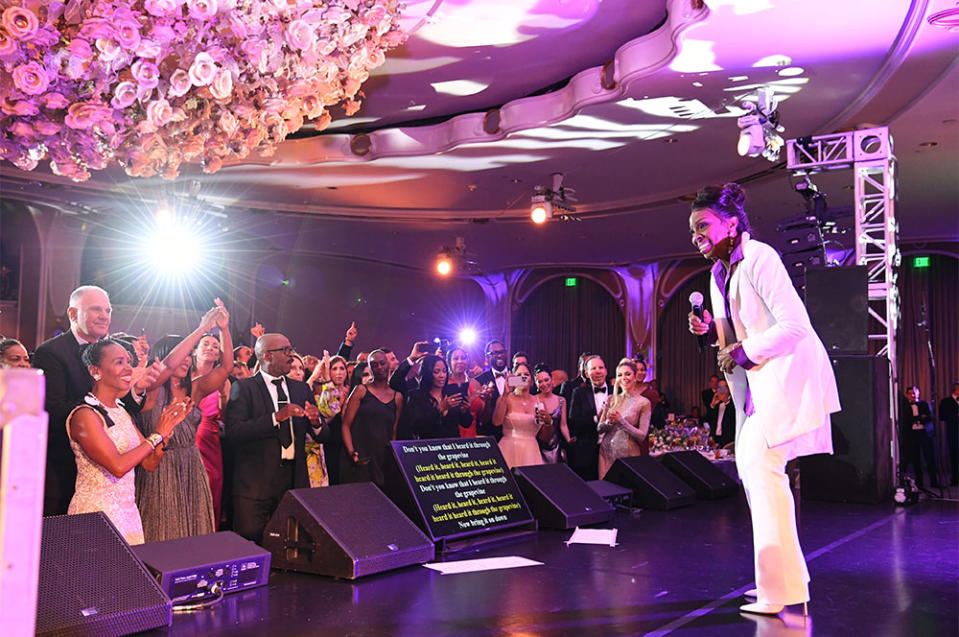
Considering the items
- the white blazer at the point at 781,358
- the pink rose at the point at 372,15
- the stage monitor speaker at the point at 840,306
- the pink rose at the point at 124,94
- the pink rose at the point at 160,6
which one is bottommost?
the white blazer at the point at 781,358

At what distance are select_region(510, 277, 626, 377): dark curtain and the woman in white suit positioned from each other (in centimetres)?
1254

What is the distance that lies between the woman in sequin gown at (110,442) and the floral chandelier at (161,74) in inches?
34.0

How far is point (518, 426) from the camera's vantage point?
258 inches

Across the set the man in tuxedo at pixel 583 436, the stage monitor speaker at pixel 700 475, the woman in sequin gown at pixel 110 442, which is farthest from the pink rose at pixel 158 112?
the stage monitor speaker at pixel 700 475

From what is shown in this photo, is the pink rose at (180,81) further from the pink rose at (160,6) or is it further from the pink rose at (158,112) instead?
the pink rose at (160,6)

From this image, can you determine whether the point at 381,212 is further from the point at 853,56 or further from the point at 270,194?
the point at 853,56

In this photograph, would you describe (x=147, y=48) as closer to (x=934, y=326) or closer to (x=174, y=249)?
(x=174, y=249)

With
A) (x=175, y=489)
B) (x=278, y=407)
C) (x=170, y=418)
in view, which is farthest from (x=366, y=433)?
(x=170, y=418)

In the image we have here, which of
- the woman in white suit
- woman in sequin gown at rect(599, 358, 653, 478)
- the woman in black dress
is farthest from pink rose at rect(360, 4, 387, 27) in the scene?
woman in sequin gown at rect(599, 358, 653, 478)

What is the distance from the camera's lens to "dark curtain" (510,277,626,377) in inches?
618

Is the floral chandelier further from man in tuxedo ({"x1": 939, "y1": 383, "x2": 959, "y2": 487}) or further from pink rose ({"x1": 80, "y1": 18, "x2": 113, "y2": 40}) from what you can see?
man in tuxedo ({"x1": 939, "y1": 383, "x2": 959, "y2": 487})

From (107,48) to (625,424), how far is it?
16.9 ft

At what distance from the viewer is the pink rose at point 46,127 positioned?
258 centimetres

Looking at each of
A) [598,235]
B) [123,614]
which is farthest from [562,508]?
[598,235]
